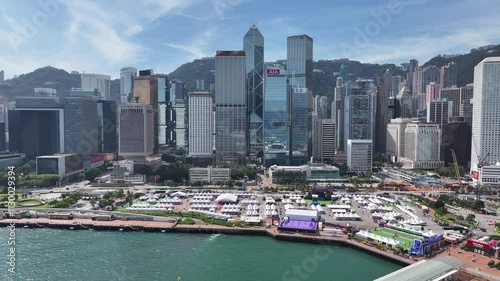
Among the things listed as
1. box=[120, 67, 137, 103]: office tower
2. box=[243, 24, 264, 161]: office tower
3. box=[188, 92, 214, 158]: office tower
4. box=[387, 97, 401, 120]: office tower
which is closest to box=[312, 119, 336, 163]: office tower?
box=[243, 24, 264, 161]: office tower

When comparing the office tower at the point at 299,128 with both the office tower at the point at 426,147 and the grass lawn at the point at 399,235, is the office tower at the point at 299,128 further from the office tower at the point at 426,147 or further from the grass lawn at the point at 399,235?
the grass lawn at the point at 399,235

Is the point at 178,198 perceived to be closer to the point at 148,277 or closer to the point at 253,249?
the point at 253,249

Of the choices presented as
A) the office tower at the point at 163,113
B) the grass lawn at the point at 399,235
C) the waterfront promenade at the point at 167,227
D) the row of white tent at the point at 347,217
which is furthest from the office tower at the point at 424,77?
the waterfront promenade at the point at 167,227

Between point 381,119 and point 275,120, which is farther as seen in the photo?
point 381,119

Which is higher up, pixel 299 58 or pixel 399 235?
pixel 299 58

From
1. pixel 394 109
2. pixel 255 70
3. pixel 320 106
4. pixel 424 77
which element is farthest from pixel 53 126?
pixel 424 77

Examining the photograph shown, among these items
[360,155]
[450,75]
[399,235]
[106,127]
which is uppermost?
[450,75]

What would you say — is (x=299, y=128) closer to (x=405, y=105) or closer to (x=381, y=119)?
(x=381, y=119)

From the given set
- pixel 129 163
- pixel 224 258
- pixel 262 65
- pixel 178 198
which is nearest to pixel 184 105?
pixel 262 65
